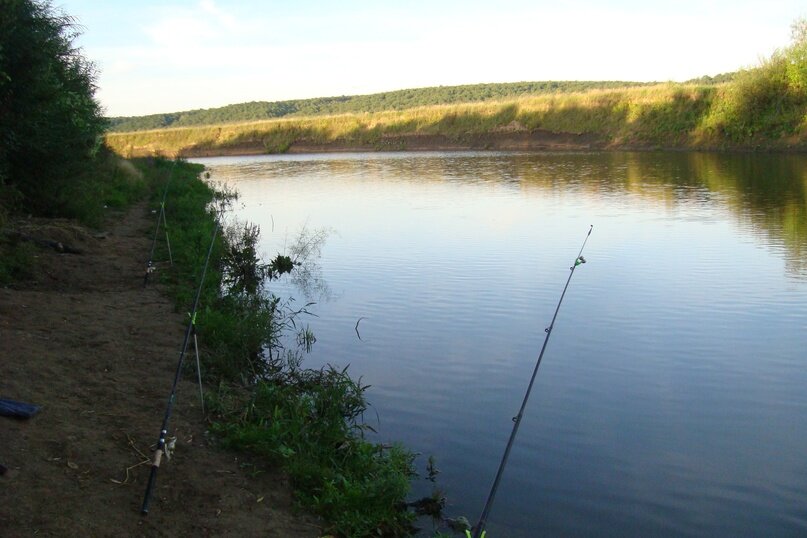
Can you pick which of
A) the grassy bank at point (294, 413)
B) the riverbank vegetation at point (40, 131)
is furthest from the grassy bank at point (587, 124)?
the grassy bank at point (294, 413)

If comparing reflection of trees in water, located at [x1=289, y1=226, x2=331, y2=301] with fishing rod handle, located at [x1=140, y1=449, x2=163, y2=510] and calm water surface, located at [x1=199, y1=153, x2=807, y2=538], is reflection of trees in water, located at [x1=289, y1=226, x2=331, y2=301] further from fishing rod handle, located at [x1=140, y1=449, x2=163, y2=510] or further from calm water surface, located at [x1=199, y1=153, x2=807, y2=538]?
fishing rod handle, located at [x1=140, y1=449, x2=163, y2=510]

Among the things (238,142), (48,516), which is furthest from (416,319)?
(238,142)

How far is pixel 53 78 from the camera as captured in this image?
40.7ft

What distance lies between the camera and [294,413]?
236 inches

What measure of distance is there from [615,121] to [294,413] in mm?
43902

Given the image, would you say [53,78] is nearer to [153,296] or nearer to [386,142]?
[153,296]

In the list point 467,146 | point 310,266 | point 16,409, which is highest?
point 467,146

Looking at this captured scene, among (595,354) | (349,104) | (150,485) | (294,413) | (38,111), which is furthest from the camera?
(349,104)

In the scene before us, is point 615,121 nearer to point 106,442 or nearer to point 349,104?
point 106,442

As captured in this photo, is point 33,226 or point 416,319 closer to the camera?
point 416,319

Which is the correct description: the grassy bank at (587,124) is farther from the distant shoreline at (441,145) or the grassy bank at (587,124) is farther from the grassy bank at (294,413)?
the grassy bank at (294,413)

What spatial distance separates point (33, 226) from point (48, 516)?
365 inches

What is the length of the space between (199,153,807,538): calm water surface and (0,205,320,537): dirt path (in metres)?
1.40

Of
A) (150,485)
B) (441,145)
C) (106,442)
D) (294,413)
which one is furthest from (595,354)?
(441,145)
